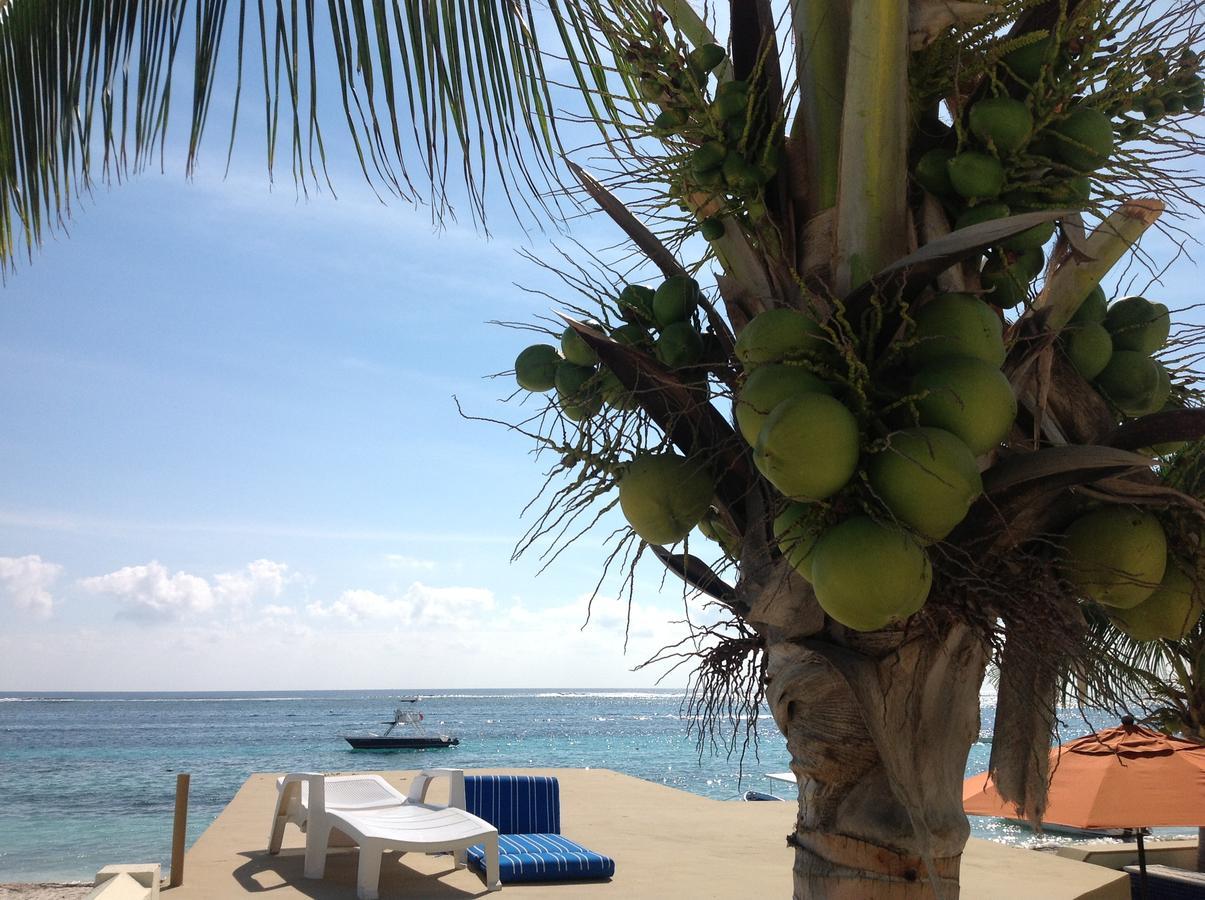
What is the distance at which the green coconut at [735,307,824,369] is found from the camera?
1.30m

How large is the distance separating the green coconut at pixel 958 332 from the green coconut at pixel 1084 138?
337 millimetres

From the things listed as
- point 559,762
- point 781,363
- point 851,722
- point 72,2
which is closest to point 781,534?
point 781,363

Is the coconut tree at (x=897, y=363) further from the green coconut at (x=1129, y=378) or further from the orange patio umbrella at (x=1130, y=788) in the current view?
the orange patio umbrella at (x=1130, y=788)

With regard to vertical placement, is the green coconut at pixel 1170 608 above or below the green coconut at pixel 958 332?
below

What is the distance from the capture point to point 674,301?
1.61m

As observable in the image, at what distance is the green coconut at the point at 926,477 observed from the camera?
45.7 inches

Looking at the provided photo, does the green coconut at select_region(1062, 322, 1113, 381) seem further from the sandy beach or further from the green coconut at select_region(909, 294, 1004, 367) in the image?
the sandy beach

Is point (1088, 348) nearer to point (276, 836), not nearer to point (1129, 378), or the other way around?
point (1129, 378)

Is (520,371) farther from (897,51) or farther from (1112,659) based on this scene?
(1112,659)

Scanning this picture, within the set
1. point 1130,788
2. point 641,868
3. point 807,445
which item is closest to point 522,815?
point 641,868

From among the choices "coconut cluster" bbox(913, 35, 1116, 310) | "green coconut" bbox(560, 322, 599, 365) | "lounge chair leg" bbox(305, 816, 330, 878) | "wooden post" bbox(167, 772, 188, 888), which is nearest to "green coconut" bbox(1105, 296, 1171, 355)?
"coconut cluster" bbox(913, 35, 1116, 310)

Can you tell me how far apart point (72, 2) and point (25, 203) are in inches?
33.1

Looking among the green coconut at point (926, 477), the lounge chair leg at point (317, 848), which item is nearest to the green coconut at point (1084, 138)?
the green coconut at point (926, 477)

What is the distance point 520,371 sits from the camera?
180 cm
